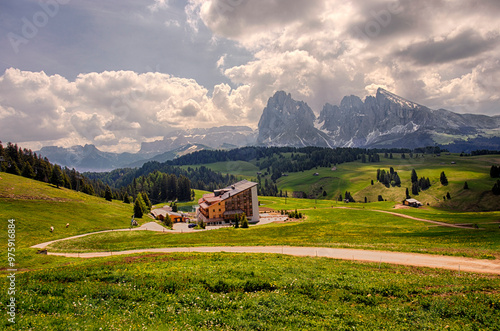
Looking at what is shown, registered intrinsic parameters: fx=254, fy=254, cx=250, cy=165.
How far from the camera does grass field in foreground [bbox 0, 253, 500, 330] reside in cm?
1363

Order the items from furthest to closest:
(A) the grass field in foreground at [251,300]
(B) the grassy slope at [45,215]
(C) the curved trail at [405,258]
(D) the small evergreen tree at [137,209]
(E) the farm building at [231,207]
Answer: (E) the farm building at [231,207]
(D) the small evergreen tree at [137,209]
(B) the grassy slope at [45,215]
(C) the curved trail at [405,258]
(A) the grass field in foreground at [251,300]

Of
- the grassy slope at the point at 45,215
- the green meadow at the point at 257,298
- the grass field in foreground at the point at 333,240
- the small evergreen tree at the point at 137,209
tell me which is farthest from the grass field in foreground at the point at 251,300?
the small evergreen tree at the point at 137,209

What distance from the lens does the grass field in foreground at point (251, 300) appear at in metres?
13.6

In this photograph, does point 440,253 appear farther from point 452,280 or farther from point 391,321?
point 391,321

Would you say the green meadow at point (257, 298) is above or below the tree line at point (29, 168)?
below

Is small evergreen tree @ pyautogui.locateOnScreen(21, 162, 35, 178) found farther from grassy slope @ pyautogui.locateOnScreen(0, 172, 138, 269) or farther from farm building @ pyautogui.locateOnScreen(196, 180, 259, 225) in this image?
farm building @ pyautogui.locateOnScreen(196, 180, 259, 225)

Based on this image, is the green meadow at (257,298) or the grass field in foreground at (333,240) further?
the grass field in foreground at (333,240)

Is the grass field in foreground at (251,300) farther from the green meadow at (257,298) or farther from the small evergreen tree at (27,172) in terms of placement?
the small evergreen tree at (27,172)

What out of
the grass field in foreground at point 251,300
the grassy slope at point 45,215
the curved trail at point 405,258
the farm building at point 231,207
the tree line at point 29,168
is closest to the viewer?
the grass field in foreground at point 251,300

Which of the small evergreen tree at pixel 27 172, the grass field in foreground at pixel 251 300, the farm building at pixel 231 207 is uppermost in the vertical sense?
the small evergreen tree at pixel 27 172

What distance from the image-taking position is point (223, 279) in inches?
796

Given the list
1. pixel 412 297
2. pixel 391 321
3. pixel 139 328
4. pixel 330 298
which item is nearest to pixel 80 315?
pixel 139 328

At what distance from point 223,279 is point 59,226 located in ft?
212

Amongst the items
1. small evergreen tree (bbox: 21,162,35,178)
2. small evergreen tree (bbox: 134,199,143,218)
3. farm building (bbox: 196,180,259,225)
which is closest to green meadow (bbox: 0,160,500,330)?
small evergreen tree (bbox: 134,199,143,218)
